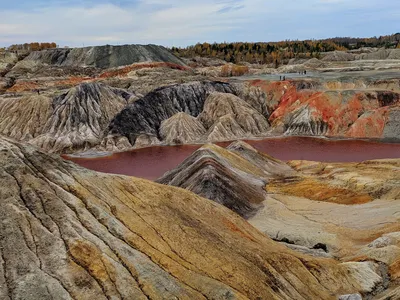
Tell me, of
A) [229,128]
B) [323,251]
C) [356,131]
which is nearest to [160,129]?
[229,128]

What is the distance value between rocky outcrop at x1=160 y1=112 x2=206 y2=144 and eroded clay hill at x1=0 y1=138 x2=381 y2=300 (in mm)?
40841

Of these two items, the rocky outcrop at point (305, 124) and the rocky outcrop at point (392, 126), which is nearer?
the rocky outcrop at point (392, 126)

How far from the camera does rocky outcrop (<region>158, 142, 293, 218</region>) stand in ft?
99.1

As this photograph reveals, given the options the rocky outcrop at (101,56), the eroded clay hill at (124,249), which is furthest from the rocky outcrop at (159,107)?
the eroded clay hill at (124,249)

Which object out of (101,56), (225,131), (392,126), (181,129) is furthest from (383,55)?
(181,129)

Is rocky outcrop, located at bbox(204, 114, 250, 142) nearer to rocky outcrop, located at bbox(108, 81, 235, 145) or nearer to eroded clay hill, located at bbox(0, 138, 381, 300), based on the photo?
rocky outcrop, located at bbox(108, 81, 235, 145)

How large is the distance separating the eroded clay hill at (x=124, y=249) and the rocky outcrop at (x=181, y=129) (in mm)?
40841

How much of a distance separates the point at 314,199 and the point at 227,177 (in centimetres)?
635

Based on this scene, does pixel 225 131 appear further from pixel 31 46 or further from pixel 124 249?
pixel 31 46

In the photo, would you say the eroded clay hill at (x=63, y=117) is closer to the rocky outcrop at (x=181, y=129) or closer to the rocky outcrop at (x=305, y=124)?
the rocky outcrop at (x=181, y=129)

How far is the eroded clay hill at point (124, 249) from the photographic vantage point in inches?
529

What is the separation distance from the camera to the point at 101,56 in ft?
352

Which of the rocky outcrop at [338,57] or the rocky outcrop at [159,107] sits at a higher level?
the rocky outcrop at [338,57]

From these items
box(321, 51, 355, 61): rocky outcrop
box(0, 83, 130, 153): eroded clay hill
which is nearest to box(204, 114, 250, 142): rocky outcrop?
box(0, 83, 130, 153): eroded clay hill
